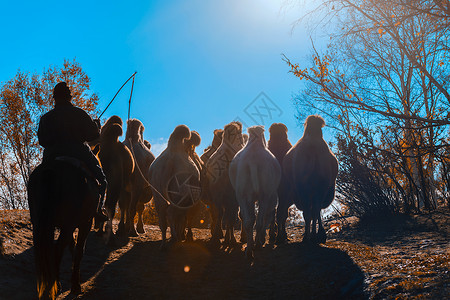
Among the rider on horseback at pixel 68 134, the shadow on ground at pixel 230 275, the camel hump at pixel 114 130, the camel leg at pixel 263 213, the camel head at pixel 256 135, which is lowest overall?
the shadow on ground at pixel 230 275

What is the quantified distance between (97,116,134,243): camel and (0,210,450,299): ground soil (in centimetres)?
77

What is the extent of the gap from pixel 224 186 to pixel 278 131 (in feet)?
6.84

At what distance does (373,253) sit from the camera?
701cm

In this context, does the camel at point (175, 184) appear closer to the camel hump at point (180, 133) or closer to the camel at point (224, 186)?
the camel hump at point (180, 133)

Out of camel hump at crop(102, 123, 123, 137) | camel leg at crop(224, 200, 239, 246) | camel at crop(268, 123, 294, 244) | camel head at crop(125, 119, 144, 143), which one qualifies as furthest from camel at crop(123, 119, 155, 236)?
camel at crop(268, 123, 294, 244)

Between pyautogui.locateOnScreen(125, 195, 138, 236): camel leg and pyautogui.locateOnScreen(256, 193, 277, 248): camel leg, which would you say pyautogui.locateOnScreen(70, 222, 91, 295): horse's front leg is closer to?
pyautogui.locateOnScreen(256, 193, 277, 248): camel leg

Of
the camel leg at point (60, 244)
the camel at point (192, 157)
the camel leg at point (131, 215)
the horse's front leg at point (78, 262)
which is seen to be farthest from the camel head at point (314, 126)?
the camel leg at point (60, 244)

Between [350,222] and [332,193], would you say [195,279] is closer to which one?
[332,193]

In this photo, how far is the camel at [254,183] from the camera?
7523 mm

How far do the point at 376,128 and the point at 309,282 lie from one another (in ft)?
21.8

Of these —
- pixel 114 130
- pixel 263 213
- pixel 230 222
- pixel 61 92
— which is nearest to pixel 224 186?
pixel 230 222

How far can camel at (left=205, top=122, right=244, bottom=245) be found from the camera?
8803 mm

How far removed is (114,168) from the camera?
879 cm

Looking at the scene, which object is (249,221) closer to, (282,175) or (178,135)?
(282,175)
